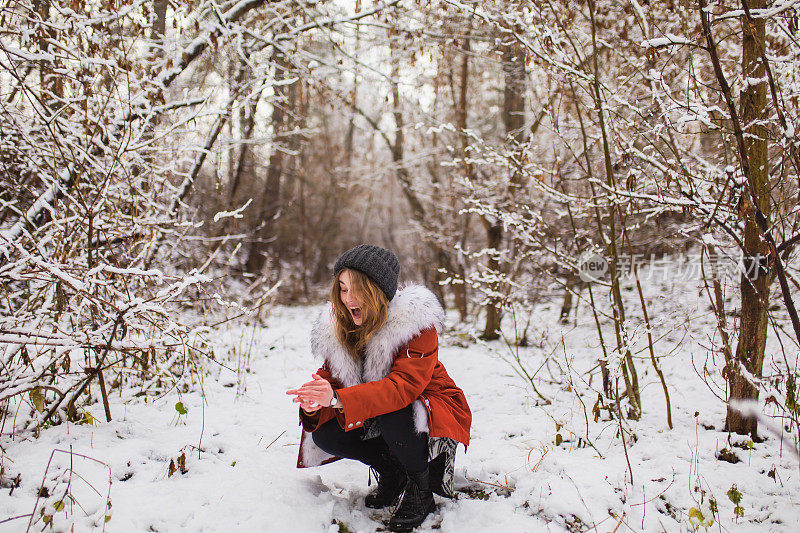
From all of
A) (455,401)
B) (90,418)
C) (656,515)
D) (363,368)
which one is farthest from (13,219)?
(656,515)

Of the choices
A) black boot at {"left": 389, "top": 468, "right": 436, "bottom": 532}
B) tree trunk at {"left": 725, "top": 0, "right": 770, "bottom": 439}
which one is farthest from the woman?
tree trunk at {"left": 725, "top": 0, "right": 770, "bottom": 439}

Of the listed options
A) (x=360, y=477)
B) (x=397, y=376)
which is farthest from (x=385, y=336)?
(x=360, y=477)

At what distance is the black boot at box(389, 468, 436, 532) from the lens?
194 centimetres

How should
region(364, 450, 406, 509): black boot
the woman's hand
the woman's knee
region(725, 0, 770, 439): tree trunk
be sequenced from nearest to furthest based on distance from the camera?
the woman's hand, the woman's knee, region(364, 450, 406, 509): black boot, region(725, 0, 770, 439): tree trunk

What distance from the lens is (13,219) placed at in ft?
11.8

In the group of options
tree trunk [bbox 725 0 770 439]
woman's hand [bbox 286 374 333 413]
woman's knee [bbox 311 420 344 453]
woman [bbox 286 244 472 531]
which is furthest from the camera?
tree trunk [bbox 725 0 770 439]

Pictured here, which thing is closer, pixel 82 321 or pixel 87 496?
pixel 87 496

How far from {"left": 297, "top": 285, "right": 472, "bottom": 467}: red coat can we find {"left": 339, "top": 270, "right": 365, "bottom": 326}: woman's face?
4.5 inches

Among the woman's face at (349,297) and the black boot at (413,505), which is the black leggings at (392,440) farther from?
the woman's face at (349,297)

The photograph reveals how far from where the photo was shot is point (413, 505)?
198cm

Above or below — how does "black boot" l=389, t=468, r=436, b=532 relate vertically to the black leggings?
below

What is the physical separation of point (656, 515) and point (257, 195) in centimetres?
1059

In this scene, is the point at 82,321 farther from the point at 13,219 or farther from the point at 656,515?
the point at 656,515

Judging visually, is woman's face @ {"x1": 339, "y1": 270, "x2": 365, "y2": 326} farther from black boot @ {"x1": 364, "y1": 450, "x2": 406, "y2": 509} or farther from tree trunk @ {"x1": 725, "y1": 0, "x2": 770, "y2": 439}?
tree trunk @ {"x1": 725, "y1": 0, "x2": 770, "y2": 439}
